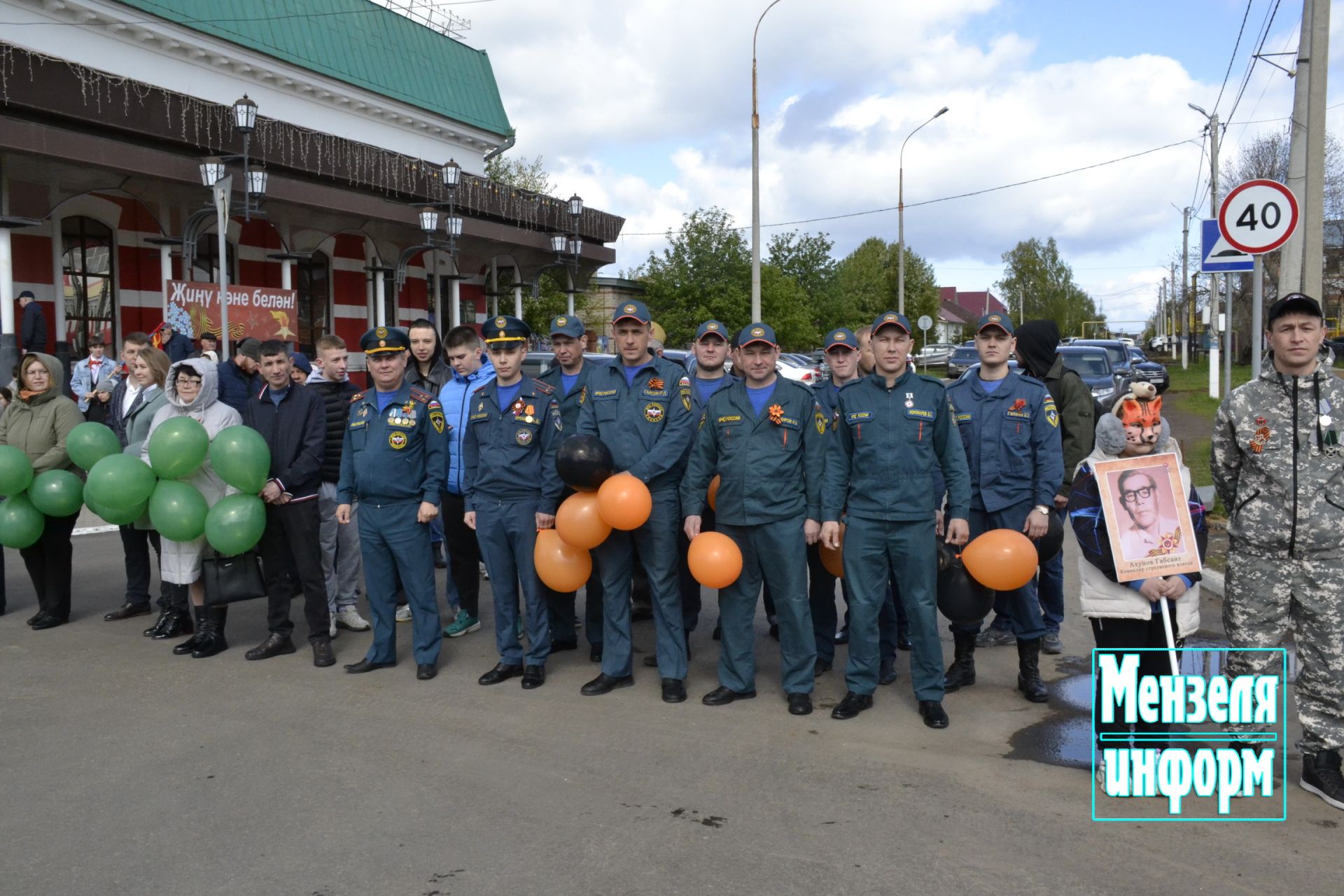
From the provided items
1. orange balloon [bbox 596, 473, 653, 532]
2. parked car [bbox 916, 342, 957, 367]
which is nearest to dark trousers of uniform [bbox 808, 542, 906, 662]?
orange balloon [bbox 596, 473, 653, 532]

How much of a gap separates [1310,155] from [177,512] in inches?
414

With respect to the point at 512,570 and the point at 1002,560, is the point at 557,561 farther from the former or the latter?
the point at 1002,560

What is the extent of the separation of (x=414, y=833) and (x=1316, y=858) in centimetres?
337

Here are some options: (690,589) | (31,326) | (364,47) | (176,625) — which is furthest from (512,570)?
(364,47)

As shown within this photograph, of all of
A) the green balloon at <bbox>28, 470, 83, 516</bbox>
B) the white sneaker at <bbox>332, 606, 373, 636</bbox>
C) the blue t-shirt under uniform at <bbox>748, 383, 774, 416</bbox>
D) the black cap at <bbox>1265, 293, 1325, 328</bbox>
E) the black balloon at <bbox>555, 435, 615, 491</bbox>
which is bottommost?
the white sneaker at <bbox>332, 606, 373, 636</bbox>

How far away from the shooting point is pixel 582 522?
5.66 meters

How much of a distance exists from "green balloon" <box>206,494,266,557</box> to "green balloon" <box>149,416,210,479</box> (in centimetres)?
30

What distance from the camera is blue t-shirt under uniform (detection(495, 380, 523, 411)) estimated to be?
19.9ft

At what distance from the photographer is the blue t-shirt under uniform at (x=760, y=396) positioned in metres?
5.56

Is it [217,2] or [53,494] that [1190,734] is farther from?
[217,2]

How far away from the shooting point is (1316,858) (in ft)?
12.2

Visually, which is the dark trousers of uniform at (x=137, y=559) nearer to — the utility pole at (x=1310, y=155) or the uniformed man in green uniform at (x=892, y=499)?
the uniformed man in green uniform at (x=892, y=499)

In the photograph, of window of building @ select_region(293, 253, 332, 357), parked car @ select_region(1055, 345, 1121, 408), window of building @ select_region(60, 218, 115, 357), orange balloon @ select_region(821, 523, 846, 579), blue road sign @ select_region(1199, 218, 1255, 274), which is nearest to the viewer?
orange balloon @ select_region(821, 523, 846, 579)

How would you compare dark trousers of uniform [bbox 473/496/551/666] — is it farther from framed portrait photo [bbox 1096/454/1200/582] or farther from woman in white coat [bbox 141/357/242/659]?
framed portrait photo [bbox 1096/454/1200/582]
